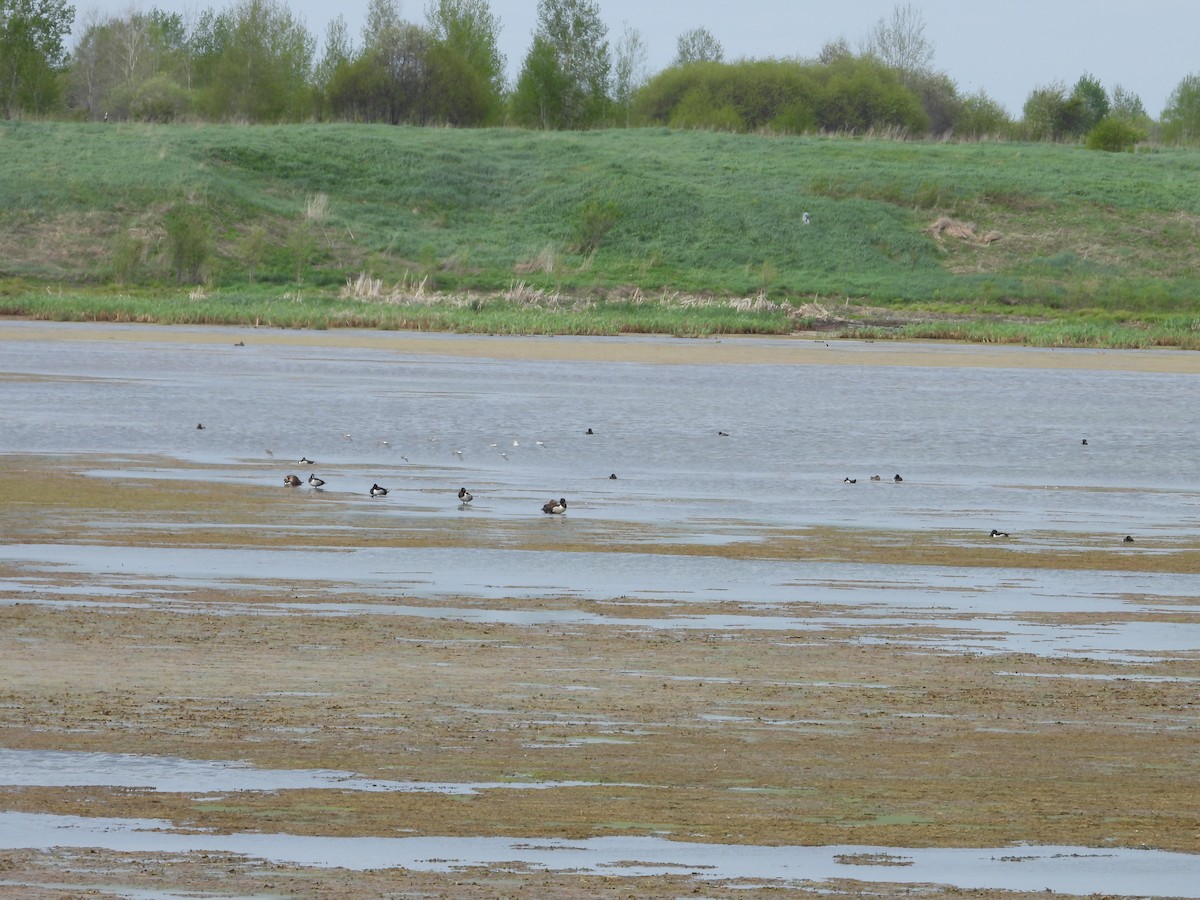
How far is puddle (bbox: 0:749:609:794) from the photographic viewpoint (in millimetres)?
7426

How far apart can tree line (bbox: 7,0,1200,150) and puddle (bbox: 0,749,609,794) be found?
80064 mm

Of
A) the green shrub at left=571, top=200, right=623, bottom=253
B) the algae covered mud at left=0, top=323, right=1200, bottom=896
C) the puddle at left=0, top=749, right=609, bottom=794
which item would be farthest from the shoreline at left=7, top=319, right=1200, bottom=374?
the puddle at left=0, top=749, right=609, bottom=794

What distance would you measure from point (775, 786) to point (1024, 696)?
233 cm

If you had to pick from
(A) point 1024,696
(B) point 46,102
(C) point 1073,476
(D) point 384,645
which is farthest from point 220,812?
(B) point 46,102

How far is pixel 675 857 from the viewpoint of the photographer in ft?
22.0

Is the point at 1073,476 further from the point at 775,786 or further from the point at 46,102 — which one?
the point at 46,102

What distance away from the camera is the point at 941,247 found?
69500 mm

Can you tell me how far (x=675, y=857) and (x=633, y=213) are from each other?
63.9 m

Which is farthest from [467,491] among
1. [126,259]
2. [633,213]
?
[633,213]

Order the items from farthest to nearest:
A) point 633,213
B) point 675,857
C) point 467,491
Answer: point 633,213
point 467,491
point 675,857

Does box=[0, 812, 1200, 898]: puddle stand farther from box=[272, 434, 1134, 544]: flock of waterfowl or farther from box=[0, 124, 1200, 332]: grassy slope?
box=[0, 124, 1200, 332]: grassy slope

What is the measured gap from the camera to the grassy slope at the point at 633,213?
6212 centimetres

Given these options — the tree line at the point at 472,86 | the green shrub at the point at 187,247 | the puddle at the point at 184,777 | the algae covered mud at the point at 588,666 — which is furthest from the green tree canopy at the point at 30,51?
the puddle at the point at 184,777

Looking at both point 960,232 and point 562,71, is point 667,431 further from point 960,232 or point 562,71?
point 562,71
